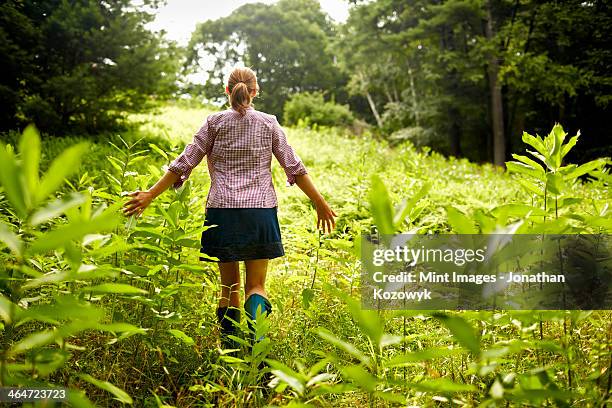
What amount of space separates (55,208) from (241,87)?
6.04ft

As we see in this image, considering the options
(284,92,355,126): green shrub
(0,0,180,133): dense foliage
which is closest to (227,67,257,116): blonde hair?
(0,0,180,133): dense foliage

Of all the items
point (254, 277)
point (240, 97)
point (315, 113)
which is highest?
point (315, 113)

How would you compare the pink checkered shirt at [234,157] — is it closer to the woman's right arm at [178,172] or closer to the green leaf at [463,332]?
the woman's right arm at [178,172]

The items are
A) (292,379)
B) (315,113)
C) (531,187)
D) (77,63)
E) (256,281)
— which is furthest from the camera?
(315,113)

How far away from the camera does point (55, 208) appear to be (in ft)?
3.20

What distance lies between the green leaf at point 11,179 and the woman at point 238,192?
66.8 inches

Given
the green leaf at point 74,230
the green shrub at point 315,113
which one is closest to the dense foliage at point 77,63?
the green leaf at point 74,230

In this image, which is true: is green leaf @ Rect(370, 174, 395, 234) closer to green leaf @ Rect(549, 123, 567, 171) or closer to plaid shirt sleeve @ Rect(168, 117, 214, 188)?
green leaf @ Rect(549, 123, 567, 171)

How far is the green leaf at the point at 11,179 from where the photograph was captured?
0.86 metres

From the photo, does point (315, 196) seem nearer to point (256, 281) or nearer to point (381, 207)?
point (256, 281)

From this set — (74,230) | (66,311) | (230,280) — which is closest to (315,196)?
(230,280)

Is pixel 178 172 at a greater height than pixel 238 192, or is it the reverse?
pixel 178 172

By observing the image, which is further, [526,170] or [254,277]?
[254,277]

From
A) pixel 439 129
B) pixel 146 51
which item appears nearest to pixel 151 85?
pixel 146 51
